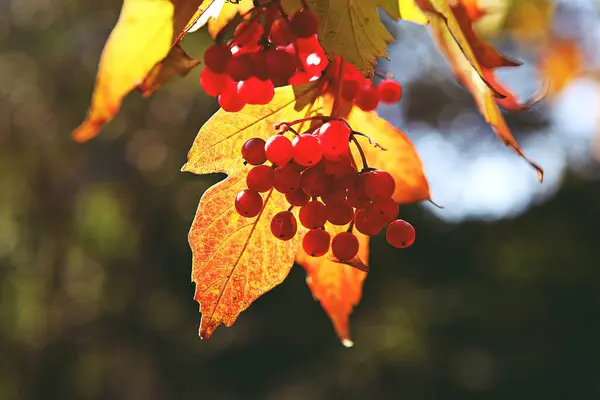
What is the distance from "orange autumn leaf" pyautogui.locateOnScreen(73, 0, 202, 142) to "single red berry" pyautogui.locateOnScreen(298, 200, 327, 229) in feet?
0.56

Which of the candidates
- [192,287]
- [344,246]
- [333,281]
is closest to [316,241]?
[344,246]

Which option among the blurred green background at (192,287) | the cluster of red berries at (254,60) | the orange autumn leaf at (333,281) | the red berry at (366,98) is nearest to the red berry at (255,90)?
the cluster of red berries at (254,60)

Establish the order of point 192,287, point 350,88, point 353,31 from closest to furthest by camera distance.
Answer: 1. point 353,31
2. point 350,88
3. point 192,287

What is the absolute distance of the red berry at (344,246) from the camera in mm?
583

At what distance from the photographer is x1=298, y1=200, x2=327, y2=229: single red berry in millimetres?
559

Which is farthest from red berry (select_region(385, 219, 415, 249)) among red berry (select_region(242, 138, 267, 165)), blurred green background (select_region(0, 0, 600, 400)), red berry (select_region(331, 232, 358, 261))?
blurred green background (select_region(0, 0, 600, 400))

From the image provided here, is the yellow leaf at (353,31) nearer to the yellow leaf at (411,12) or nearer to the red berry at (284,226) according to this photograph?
the yellow leaf at (411,12)

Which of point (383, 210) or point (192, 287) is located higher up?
point (383, 210)

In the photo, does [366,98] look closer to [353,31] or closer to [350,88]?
[350,88]

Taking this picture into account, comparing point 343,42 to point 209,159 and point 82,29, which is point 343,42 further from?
point 82,29

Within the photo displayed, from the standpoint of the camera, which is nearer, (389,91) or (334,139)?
(334,139)

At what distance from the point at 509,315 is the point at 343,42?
6.27 meters

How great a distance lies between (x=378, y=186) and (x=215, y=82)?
0.16 metres

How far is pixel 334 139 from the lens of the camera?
0.51m
